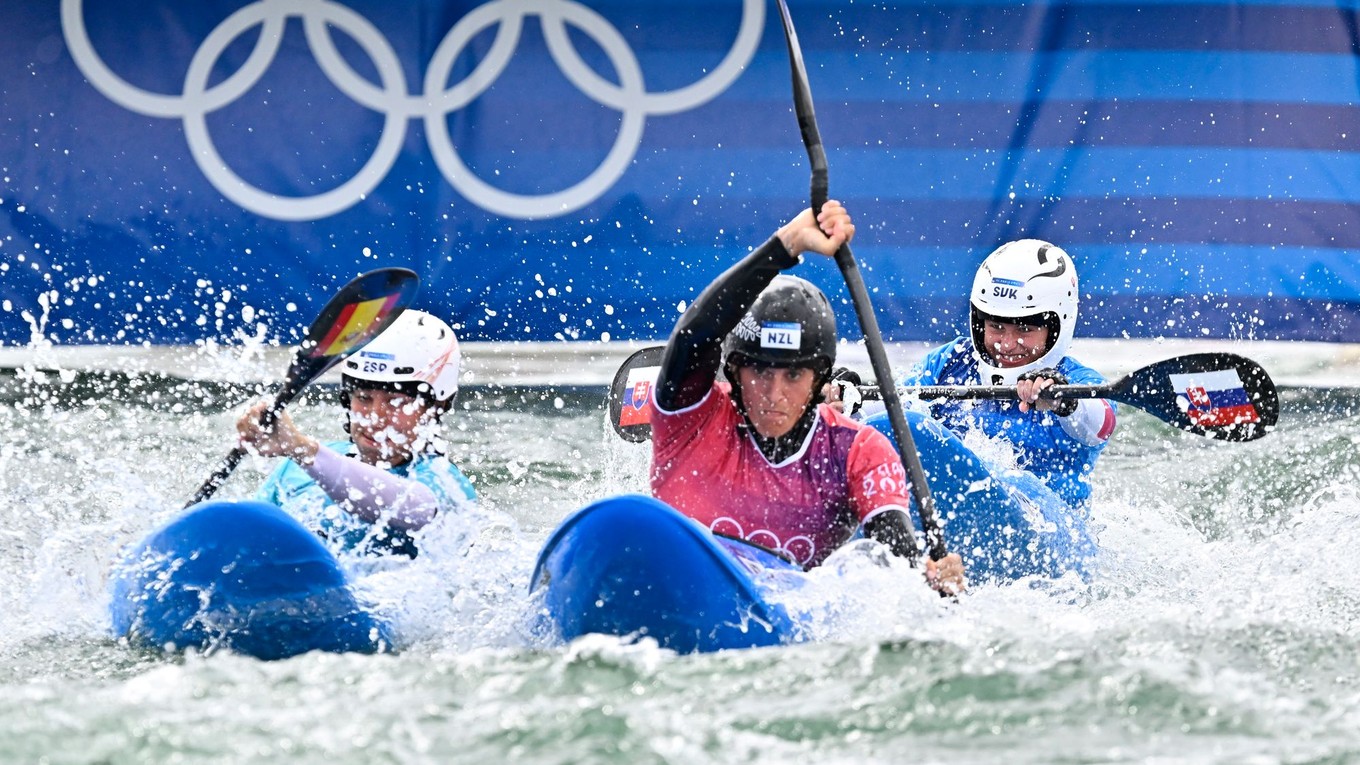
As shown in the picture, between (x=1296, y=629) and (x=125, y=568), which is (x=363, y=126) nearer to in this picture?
(x=125, y=568)

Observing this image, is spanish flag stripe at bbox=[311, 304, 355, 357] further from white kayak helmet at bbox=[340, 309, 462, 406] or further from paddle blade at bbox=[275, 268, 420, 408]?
white kayak helmet at bbox=[340, 309, 462, 406]

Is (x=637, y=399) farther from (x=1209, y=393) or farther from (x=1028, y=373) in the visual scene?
Result: (x=1209, y=393)

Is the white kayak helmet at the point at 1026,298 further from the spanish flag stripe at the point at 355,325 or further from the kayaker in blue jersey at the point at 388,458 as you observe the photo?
the spanish flag stripe at the point at 355,325

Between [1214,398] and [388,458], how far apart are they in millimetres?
2912

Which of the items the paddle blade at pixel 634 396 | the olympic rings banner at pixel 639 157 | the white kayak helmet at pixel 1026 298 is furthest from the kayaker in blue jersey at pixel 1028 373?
the olympic rings banner at pixel 639 157

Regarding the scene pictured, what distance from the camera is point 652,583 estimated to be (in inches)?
175

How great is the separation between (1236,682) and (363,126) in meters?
5.78

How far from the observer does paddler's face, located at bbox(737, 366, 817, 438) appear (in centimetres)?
487

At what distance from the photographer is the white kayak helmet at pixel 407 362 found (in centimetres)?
549

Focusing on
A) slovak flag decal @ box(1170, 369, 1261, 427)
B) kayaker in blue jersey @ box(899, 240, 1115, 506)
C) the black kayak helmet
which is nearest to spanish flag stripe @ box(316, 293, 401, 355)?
the black kayak helmet

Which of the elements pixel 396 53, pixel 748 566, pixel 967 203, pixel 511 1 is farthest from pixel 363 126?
pixel 748 566

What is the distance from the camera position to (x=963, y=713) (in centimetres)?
415

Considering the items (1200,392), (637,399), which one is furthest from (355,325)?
(1200,392)

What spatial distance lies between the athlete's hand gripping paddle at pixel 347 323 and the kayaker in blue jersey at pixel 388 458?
267 millimetres
